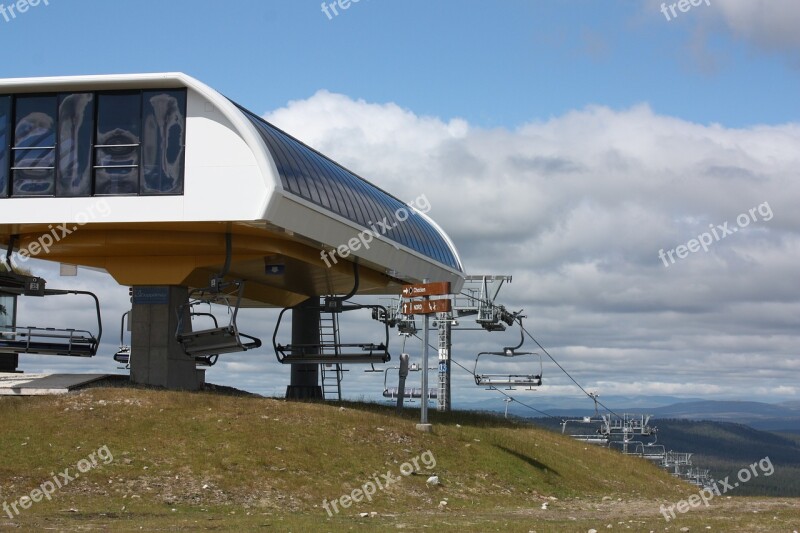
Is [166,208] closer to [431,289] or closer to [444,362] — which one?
[431,289]

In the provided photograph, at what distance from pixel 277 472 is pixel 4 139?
14632 mm

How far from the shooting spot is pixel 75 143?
33812 mm

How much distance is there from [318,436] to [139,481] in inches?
248

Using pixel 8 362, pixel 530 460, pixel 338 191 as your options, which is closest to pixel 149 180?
pixel 338 191

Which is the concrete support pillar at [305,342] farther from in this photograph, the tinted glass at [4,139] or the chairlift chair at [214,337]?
the tinted glass at [4,139]

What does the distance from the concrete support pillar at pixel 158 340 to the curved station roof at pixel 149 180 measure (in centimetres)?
55

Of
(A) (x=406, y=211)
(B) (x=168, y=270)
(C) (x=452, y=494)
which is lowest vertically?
(C) (x=452, y=494)

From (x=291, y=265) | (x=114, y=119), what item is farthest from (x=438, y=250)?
(x=114, y=119)

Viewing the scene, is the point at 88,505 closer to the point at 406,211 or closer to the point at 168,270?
the point at 168,270

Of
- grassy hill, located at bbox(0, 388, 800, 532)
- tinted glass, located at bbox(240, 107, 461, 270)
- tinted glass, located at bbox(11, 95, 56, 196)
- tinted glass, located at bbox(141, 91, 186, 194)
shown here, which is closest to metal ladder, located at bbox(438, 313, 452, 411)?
tinted glass, located at bbox(240, 107, 461, 270)

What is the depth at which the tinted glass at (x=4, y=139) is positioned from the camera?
111ft

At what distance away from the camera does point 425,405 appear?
109ft

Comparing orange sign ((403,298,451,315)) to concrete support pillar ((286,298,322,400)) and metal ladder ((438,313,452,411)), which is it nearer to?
concrete support pillar ((286,298,322,400))

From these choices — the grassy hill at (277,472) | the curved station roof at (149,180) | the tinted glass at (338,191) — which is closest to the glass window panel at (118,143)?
the curved station roof at (149,180)
